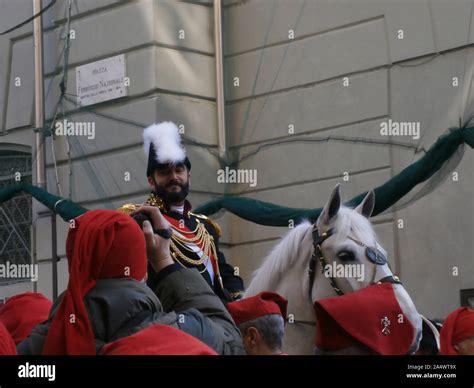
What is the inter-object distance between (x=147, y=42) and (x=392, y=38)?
113 cm

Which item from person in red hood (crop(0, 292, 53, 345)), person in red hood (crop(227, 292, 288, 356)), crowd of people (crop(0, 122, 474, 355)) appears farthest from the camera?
person in red hood (crop(0, 292, 53, 345))

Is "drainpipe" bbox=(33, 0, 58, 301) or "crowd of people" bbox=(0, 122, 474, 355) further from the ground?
"drainpipe" bbox=(33, 0, 58, 301)

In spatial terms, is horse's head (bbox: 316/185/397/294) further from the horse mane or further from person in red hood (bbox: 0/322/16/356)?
person in red hood (bbox: 0/322/16/356)

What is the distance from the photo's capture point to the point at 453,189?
622 cm

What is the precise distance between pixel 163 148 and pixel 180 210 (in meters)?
0.23

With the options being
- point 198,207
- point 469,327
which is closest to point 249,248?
point 198,207

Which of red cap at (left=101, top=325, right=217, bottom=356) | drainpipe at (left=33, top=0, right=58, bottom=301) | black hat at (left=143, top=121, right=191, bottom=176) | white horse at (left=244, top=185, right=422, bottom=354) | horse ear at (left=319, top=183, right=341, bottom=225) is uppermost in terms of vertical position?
drainpipe at (left=33, top=0, right=58, bottom=301)

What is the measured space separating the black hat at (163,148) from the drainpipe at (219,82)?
652mm

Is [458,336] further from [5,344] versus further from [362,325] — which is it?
[5,344]

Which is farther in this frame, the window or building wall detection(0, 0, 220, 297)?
building wall detection(0, 0, 220, 297)

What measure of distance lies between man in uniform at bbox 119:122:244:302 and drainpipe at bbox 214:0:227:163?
0.57 metres

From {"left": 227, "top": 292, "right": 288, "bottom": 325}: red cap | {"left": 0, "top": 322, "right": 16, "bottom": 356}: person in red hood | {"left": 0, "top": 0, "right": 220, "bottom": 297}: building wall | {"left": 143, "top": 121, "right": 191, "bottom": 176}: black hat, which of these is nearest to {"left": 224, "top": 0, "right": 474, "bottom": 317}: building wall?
{"left": 0, "top": 0, "right": 220, "bottom": 297}: building wall

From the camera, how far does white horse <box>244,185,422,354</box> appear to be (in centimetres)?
454
